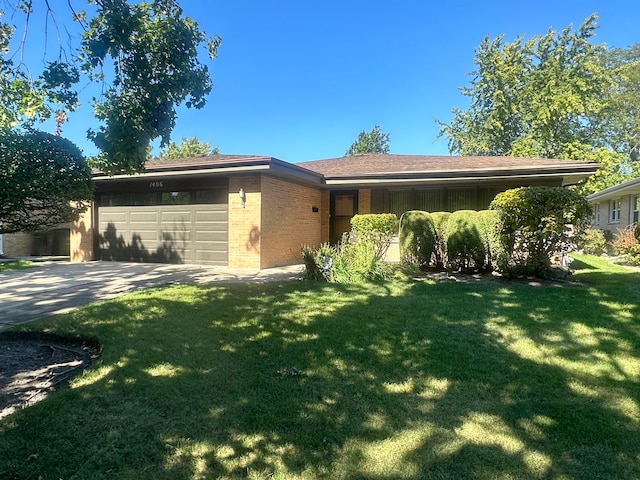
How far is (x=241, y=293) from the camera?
6.50 m

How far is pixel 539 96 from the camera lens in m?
26.1

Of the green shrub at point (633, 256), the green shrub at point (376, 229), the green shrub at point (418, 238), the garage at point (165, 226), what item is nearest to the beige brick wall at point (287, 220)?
the garage at point (165, 226)

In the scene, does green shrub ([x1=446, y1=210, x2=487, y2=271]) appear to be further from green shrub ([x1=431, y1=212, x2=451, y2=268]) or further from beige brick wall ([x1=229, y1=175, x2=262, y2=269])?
beige brick wall ([x1=229, y1=175, x2=262, y2=269])

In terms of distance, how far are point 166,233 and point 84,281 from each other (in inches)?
141

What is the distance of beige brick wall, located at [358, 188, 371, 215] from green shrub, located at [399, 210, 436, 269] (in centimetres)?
420

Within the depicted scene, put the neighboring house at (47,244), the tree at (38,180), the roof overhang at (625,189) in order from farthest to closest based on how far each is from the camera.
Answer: the neighboring house at (47,244) < the roof overhang at (625,189) < the tree at (38,180)

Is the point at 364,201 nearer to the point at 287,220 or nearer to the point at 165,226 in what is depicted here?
the point at 287,220

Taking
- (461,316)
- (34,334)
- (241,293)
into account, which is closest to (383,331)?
(461,316)

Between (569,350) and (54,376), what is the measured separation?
4839mm

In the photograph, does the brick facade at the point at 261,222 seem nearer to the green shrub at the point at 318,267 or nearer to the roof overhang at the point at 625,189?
the green shrub at the point at 318,267

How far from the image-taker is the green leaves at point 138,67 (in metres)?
4.20

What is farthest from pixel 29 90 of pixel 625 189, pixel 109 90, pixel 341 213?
pixel 625 189

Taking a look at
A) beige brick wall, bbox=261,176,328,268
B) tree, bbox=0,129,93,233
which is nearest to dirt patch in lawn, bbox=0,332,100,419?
tree, bbox=0,129,93,233

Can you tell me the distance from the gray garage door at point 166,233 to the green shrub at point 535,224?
7.09 metres
